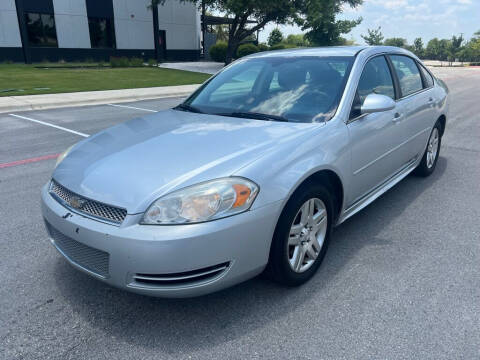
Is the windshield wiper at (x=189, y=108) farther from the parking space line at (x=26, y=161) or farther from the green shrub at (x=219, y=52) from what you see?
the green shrub at (x=219, y=52)

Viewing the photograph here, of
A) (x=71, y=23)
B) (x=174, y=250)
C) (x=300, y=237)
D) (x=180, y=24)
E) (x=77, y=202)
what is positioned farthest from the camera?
(x=180, y=24)

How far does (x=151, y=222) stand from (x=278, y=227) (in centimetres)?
79

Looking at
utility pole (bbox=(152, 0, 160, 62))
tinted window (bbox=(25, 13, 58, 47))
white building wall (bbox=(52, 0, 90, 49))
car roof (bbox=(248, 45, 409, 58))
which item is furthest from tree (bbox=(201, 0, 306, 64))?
car roof (bbox=(248, 45, 409, 58))

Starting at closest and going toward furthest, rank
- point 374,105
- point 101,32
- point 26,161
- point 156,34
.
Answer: point 374,105 → point 26,161 → point 101,32 → point 156,34

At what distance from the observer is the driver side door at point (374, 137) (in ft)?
10.8

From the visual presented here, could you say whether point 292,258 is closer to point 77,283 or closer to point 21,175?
point 77,283

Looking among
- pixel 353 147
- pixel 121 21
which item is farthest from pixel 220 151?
pixel 121 21

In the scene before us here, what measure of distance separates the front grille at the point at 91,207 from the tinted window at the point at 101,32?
31.0 m

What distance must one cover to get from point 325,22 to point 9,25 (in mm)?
20717

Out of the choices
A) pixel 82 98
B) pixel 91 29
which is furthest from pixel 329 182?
pixel 91 29

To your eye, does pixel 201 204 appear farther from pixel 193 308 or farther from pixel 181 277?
pixel 193 308

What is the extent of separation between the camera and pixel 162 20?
33219mm

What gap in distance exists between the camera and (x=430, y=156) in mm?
5199

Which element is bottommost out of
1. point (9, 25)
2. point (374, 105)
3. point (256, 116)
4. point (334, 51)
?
point (256, 116)
